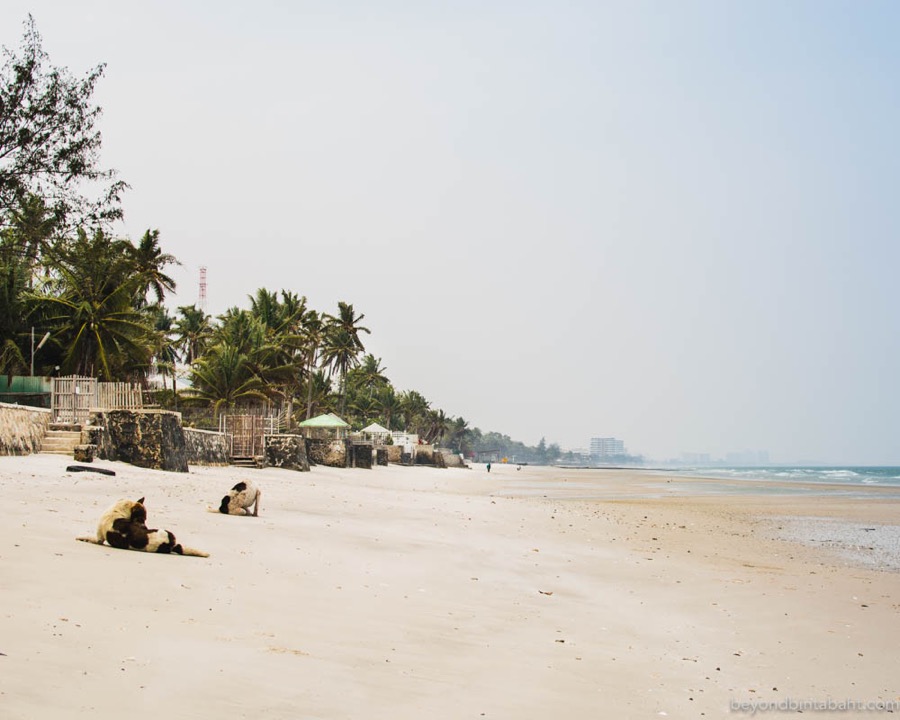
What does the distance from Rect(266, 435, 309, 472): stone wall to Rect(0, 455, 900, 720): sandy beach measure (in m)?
18.6

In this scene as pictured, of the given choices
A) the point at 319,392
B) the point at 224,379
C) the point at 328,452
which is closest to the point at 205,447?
the point at 224,379

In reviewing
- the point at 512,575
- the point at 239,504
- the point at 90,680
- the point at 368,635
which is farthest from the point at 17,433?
the point at 90,680

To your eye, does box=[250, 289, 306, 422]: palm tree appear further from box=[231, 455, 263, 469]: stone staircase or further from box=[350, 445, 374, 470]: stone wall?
box=[231, 455, 263, 469]: stone staircase

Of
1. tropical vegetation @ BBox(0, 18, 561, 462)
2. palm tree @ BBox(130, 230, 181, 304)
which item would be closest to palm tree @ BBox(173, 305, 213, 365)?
tropical vegetation @ BBox(0, 18, 561, 462)

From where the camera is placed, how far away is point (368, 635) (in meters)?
7.23

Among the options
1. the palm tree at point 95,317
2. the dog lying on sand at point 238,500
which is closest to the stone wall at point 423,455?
the palm tree at point 95,317

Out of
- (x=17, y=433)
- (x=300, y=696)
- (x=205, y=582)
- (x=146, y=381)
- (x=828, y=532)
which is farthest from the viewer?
(x=146, y=381)

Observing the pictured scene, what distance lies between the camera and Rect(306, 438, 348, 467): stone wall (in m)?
47.6

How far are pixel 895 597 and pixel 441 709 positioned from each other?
8.77 m

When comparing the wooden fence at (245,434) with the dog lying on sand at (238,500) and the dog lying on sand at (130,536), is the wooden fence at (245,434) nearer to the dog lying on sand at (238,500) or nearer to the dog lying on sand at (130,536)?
the dog lying on sand at (238,500)

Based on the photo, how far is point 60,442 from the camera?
67.6 ft

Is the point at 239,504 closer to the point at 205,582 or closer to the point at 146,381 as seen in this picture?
the point at 205,582

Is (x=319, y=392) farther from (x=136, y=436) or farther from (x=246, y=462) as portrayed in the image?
(x=136, y=436)

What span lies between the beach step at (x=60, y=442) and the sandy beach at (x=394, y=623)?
15.8 feet
